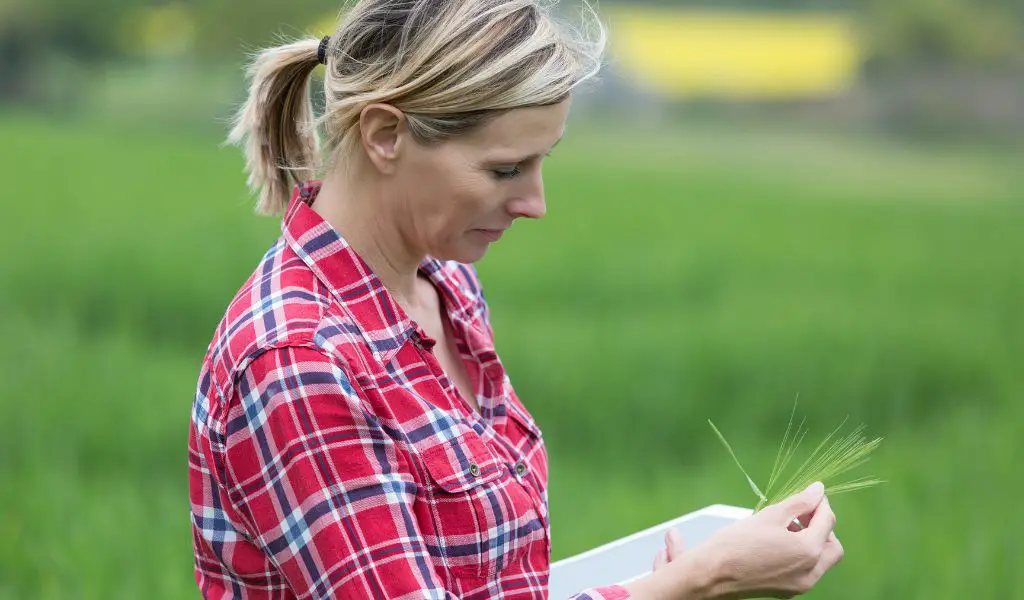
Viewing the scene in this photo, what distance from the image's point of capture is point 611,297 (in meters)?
5.99

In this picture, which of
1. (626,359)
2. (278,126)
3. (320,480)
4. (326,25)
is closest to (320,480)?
(320,480)

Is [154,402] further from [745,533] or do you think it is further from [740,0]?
[740,0]

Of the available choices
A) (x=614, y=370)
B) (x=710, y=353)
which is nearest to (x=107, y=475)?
(x=614, y=370)

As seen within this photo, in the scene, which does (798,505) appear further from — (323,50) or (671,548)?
(323,50)

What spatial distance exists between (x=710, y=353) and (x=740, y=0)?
1976 centimetres

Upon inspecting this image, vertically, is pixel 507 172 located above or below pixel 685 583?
above

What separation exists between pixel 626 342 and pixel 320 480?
12.2 feet

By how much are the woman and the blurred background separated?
10.5 inches

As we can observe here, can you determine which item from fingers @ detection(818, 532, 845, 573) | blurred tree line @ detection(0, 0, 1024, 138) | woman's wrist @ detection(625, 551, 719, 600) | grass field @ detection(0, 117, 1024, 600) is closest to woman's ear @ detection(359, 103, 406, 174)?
woman's wrist @ detection(625, 551, 719, 600)

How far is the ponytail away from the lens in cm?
160

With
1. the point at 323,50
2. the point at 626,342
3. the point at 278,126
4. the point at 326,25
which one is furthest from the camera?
the point at 326,25

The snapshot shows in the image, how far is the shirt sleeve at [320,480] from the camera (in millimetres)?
1293

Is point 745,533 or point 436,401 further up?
point 436,401

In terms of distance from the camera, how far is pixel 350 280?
4.69 feet
